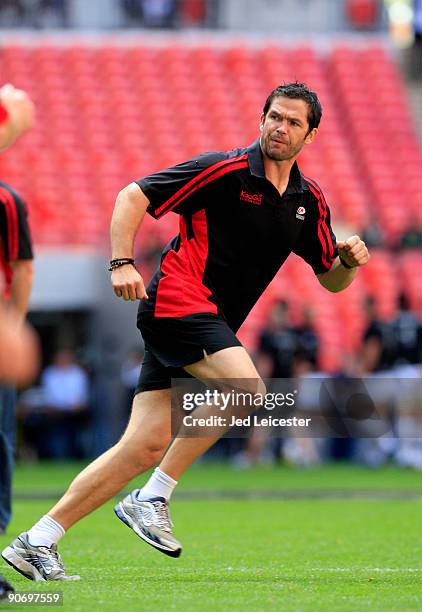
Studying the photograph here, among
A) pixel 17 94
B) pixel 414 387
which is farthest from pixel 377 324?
pixel 17 94

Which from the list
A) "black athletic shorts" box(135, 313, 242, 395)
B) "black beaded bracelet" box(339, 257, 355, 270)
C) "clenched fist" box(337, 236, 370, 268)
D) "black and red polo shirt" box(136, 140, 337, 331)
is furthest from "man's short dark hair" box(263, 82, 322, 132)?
"black athletic shorts" box(135, 313, 242, 395)

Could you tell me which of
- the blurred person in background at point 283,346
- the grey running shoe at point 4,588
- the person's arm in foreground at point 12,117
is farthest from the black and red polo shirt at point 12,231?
the blurred person in background at point 283,346

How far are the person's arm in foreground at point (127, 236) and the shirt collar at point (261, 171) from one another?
0.56 metres

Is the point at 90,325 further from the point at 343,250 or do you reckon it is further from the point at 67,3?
the point at 343,250

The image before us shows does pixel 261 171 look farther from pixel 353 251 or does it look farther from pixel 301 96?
pixel 353 251

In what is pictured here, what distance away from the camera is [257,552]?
8.70m

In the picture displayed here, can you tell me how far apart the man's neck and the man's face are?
43 millimetres

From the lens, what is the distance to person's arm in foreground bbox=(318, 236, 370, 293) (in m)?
7.19

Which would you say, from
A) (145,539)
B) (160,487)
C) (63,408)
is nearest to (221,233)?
(160,487)

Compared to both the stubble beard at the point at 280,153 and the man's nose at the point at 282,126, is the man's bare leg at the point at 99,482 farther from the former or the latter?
the man's nose at the point at 282,126

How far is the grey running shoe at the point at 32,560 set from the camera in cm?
689

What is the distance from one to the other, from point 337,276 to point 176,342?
38.0 inches

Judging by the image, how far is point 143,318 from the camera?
704cm

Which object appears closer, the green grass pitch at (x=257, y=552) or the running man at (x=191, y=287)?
the green grass pitch at (x=257, y=552)
